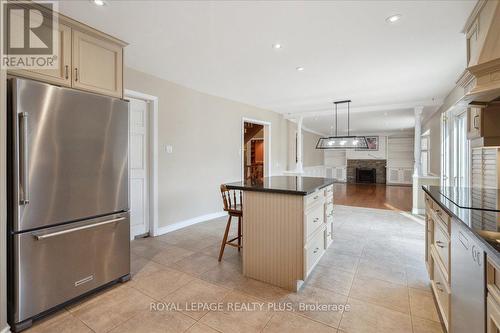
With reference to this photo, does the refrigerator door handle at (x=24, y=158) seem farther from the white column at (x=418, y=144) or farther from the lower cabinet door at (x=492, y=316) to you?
the white column at (x=418, y=144)

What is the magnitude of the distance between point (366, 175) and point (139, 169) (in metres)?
11.3

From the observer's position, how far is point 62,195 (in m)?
1.79

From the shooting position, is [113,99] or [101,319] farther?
[113,99]

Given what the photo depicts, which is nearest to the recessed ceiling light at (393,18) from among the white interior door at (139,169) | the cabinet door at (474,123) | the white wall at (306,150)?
the cabinet door at (474,123)

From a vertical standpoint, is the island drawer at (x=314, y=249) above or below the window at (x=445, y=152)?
below

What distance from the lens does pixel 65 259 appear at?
71.9 inches

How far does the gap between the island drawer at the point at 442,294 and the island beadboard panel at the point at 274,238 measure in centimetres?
99

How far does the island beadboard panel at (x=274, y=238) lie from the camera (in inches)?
82.1

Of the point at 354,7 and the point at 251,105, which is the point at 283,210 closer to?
the point at 354,7

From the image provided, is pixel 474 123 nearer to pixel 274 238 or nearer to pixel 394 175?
pixel 274 238

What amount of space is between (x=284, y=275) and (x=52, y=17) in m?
2.92

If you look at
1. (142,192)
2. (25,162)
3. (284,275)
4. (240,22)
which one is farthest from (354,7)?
(142,192)

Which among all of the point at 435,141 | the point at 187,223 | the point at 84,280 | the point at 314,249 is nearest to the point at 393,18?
the point at 314,249

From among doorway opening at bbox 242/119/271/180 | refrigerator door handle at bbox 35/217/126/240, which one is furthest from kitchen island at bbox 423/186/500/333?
doorway opening at bbox 242/119/271/180
